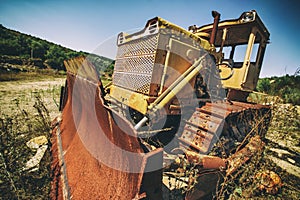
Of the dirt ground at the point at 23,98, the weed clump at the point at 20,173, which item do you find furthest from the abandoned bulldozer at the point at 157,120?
the dirt ground at the point at 23,98

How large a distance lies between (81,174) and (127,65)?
2338 mm

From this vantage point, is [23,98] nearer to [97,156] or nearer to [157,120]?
[157,120]

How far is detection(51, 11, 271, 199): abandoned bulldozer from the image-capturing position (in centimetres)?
132

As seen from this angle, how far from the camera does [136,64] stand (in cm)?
321

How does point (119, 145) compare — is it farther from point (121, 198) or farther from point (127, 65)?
point (127, 65)

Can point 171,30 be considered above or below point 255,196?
above

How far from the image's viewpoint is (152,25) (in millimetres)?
2758

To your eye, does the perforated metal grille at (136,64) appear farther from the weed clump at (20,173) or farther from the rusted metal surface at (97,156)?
the weed clump at (20,173)

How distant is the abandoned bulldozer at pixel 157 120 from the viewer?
132cm

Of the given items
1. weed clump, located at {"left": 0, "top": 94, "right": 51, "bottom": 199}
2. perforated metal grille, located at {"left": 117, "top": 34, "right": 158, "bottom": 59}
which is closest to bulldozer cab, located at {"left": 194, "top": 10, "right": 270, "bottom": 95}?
perforated metal grille, located at {"left": 117, "top": 34, "right": 158, "bottom": 59}

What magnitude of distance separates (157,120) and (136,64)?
3.93ft

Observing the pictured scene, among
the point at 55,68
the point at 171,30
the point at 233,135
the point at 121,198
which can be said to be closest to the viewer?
the point at 121,198

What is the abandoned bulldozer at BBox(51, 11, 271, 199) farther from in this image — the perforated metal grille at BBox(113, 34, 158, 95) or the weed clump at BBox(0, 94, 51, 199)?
the weed clump at BBox(0, 94, 51, 199)

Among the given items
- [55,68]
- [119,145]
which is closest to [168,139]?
[119,145]
